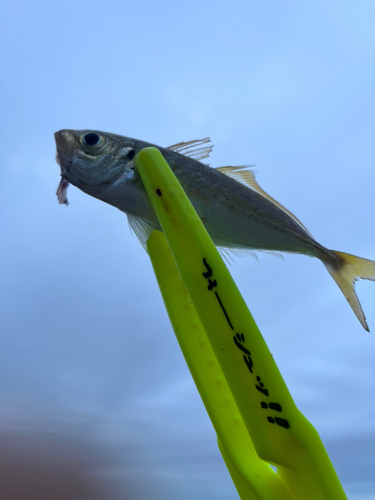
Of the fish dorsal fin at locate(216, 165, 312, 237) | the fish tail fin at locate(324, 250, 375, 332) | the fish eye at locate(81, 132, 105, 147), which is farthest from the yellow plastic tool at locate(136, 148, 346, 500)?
the fish tail fin at locate(324, 250, 375, 332)

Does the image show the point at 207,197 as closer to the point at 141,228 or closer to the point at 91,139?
the point at 141,228

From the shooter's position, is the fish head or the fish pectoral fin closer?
the fish head

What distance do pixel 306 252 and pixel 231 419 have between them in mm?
1054

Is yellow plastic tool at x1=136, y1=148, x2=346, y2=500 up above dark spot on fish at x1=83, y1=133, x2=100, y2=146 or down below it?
below

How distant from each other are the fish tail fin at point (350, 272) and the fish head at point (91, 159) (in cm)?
131

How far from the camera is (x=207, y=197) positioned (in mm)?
1879

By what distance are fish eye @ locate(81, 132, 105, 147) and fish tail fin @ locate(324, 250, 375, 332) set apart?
1.49 metres

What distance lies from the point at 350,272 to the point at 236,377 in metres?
1.16

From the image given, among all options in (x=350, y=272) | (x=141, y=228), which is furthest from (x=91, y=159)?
(x=350, y=272)

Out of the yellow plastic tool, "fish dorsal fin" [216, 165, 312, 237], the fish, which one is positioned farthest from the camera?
"fish dorsal fin" [216, 165, 312, 237]

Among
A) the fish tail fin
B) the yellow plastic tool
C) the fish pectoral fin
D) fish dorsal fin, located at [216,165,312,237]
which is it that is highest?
fish dorsal fin, located at [216,165,312,237]

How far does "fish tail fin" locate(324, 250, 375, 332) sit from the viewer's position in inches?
77.7

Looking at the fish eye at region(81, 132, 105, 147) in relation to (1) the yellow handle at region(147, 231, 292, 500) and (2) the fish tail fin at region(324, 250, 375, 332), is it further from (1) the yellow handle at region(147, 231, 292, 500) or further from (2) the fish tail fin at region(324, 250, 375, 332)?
(2) the fish tail fin at region(324, 250, 375, 332)

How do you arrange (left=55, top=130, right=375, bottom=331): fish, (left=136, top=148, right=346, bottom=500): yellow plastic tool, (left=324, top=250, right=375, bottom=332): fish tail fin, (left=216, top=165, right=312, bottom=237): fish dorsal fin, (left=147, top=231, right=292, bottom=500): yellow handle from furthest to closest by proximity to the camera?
(left=216, top=165, right=312, bottom=237): fish dorsal fin → (left=324, top=250, right=375, bottom=332): fish tail fin → (left=55, top=130, right=375, bottom=331): fish → (left=147, top=231, right=292, bottom=500): yellow handle → (left=136, top=148, right=346, bottom=500): yellow plastic tool
